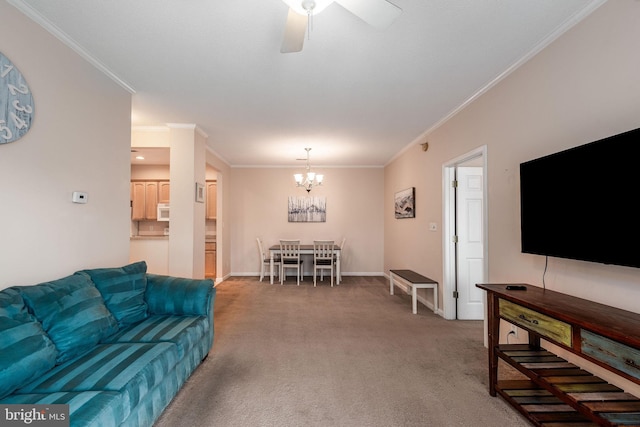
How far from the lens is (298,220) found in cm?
670

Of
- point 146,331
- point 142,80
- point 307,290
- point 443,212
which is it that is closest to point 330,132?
point 443,212

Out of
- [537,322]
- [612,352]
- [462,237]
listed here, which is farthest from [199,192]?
[612,352]

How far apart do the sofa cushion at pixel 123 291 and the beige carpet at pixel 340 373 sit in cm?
68

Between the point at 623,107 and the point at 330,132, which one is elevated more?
the point at 330,132

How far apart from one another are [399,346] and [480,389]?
85cm

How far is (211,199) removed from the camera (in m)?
6.41

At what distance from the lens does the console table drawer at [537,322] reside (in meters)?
1.50

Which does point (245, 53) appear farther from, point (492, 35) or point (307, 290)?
point (307, 290)

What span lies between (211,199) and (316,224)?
2362mm

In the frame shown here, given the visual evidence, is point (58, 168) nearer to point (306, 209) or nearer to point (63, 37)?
point (63, 37)

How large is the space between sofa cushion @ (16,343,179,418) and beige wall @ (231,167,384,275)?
481 cm

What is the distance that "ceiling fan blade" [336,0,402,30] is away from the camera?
1361 mm

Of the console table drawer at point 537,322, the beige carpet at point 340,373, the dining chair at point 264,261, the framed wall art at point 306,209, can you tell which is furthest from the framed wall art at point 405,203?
the console table drawer at point 537,322

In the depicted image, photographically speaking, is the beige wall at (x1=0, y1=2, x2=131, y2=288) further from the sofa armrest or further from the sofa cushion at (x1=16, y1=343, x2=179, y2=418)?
the sofa cushion at (x1=16, y1=343, x2=179, y2=418)
